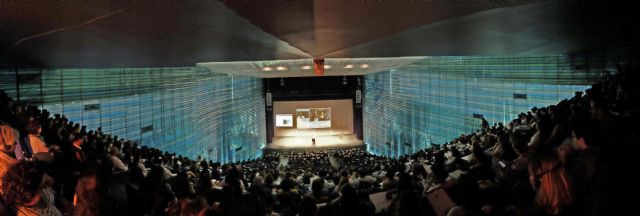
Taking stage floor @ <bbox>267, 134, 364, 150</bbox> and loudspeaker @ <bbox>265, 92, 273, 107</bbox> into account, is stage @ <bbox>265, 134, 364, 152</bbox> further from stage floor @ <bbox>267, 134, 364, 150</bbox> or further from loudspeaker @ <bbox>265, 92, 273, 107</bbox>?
loudspeaker @ <bbox>265, 92, 273, 107</bbox>

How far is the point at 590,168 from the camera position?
288cm

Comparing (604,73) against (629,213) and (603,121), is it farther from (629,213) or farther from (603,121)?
(629,213)

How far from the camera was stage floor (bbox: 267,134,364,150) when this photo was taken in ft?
85.0

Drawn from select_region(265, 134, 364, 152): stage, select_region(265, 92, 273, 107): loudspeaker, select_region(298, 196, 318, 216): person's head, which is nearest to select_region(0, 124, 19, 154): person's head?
select_region(298, 196, 318, 216): person's head

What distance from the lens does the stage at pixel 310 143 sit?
2570cm

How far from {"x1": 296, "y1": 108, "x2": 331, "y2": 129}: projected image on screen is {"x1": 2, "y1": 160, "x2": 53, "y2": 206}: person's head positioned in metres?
24.2

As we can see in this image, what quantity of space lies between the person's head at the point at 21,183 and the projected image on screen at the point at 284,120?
24242 mm

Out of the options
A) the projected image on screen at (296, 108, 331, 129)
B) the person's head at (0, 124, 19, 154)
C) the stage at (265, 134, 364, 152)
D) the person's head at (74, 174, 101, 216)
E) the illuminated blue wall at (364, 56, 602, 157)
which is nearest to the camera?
the person's head at (74, 174, 101, 216)

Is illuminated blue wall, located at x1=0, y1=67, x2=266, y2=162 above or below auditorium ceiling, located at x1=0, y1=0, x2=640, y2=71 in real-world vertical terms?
below

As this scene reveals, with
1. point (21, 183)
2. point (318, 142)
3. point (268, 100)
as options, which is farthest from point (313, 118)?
point (21, 183)

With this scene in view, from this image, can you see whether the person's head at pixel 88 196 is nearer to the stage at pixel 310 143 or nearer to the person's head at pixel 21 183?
the person's head at pixel 21 183

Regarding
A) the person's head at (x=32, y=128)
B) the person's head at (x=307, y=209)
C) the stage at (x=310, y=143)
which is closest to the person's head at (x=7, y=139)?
the person's head at (x=32, y=128)

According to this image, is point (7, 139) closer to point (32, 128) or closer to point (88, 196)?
point (32, 128)

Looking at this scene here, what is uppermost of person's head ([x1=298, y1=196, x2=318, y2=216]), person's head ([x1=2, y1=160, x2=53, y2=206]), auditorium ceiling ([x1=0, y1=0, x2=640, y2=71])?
auditorium ceiling ([x1=0, y1=0, x2=640, y2=71])
